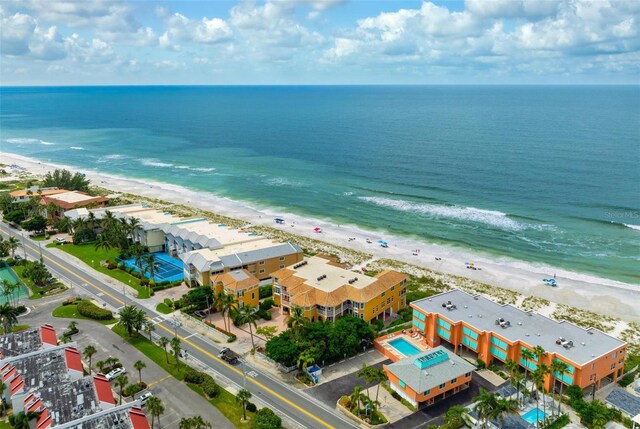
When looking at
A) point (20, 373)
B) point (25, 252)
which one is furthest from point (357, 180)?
point (20, 373)

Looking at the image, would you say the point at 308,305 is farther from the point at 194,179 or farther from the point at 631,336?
the point at 194,179

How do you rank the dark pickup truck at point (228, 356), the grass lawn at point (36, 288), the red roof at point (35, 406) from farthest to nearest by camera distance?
1. the grass lawn at point (36, 288)
2. the dark pickup truck at point (228, 356)
3. the red roof at point (35, 406)

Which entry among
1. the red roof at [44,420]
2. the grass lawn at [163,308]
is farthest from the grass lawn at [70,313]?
the red roof at [44,420]

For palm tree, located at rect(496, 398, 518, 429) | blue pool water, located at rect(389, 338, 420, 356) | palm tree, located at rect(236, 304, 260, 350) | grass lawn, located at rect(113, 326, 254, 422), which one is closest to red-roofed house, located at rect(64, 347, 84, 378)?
grass lawn, located at rect(113, 326, 254, 422)

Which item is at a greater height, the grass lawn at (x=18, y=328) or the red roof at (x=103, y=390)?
the red roof at (x=103, y=390)

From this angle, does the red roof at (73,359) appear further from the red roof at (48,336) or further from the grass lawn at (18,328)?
the grass lawn at (18,328)

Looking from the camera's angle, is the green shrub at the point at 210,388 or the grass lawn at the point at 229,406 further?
the green shrub at the point at 210,388
